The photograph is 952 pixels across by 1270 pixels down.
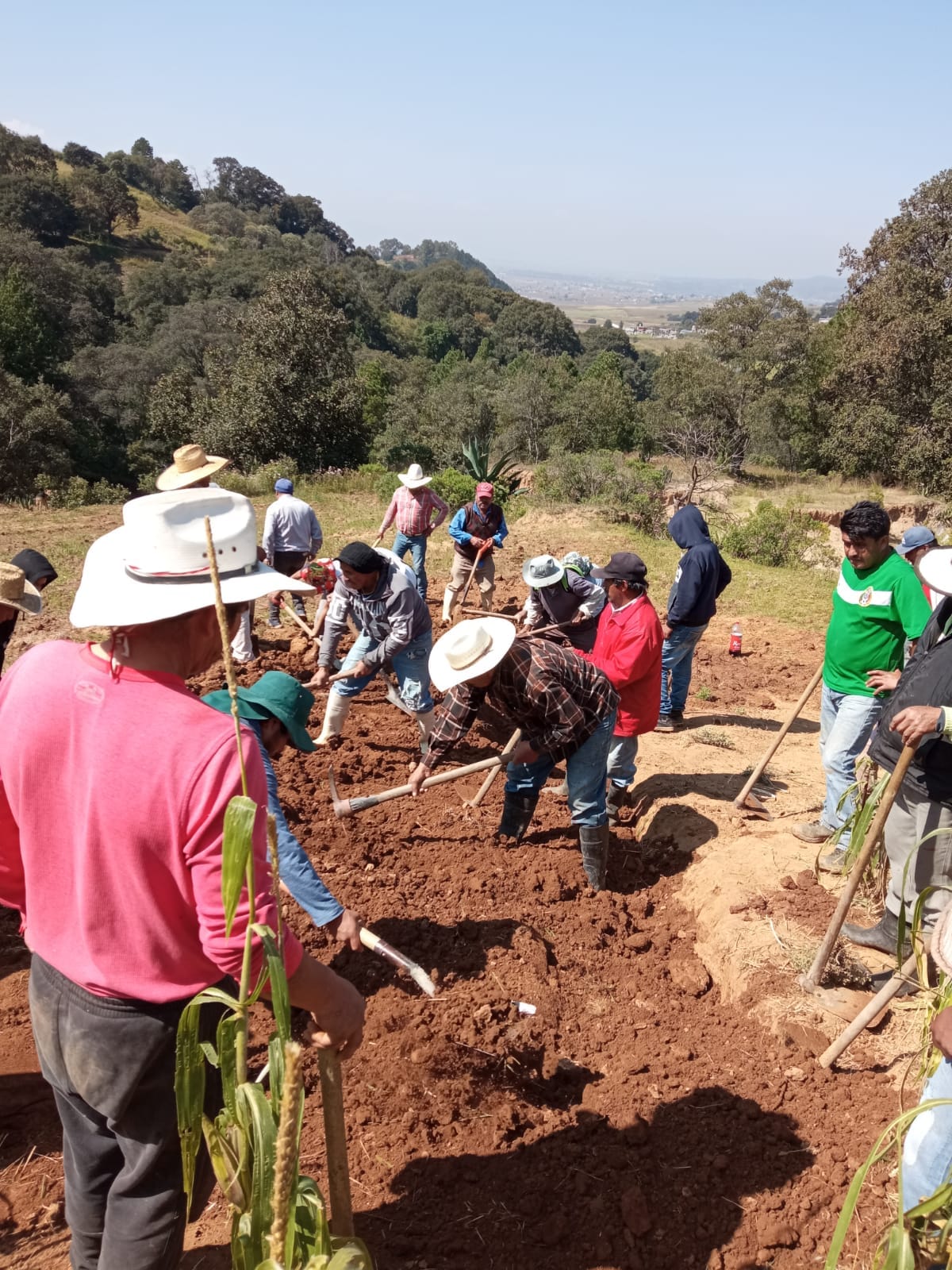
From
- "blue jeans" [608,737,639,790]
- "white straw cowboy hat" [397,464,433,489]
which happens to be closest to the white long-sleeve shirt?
"white straw cowboy hat" [397,464,433,489]

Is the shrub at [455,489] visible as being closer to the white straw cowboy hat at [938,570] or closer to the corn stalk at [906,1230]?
the white straw cowboy hat at [938,570]

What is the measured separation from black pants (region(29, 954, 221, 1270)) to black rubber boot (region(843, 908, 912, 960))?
3041 mm

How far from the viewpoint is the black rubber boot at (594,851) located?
4469 mm

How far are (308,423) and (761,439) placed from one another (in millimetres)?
16330

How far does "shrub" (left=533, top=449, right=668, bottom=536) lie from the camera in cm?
1446

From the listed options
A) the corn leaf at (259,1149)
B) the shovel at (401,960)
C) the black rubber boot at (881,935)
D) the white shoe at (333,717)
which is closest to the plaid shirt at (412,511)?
the white shoe at (333,717)

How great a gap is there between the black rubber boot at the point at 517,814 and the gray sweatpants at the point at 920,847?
1.97 meters

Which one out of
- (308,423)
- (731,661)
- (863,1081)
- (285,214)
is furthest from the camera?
(285,214)

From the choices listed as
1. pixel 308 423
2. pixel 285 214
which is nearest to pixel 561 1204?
pixel 308 423

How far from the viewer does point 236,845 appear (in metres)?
1.38

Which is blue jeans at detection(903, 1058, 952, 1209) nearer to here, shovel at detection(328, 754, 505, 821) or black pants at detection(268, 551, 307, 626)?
shovel at detection(328, 754, 505, 821)

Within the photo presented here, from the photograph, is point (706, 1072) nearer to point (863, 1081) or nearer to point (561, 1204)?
point (863, 1081)

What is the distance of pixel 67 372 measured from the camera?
3797cm

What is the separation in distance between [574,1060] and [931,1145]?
1.67 metres
